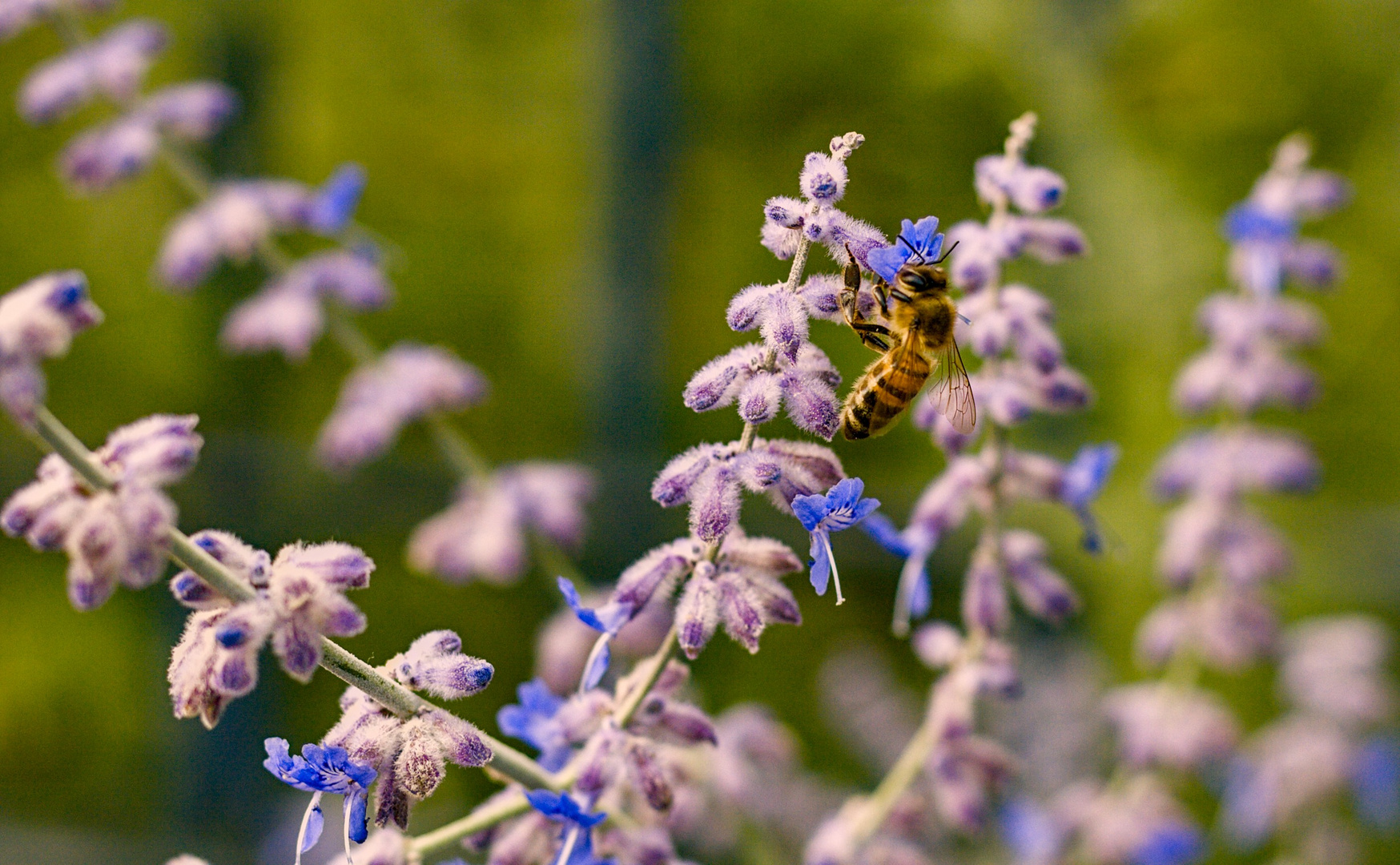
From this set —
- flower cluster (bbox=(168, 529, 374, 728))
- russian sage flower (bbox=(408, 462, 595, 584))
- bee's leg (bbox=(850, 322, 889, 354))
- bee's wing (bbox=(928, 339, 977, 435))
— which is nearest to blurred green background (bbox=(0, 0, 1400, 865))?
russian sage flower (bbox=(408, 462, 595, 584))

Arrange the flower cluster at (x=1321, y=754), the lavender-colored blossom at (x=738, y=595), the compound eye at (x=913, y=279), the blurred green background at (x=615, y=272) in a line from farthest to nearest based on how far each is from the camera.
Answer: the blurred green background at (x=615, y=272) → the flower cluster at (x=1321, y=754) → the compound eye at (x=913, y=279) → the lavender-colored blossom at (x=738, y=595)

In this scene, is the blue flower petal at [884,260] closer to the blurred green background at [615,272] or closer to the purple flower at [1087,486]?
the purple flower at [1087,486]

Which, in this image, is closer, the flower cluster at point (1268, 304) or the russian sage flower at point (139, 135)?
the flower cluster at point (1268, 304)

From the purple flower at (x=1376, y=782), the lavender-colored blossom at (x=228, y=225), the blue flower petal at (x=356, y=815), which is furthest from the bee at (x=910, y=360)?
Answer: the purple flower at (x=1376, y=782)

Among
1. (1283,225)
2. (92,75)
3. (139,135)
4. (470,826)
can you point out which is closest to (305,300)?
(139,135)

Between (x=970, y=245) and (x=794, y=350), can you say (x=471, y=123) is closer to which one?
(x=970, y=245)

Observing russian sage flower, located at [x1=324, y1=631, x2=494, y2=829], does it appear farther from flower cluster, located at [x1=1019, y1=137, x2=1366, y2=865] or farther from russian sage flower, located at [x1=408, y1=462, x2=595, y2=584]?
flower cluster, located at [x1=1019, y1=137, x2=1366, y2=865]

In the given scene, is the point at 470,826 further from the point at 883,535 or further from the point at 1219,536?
the point at 1219,536
